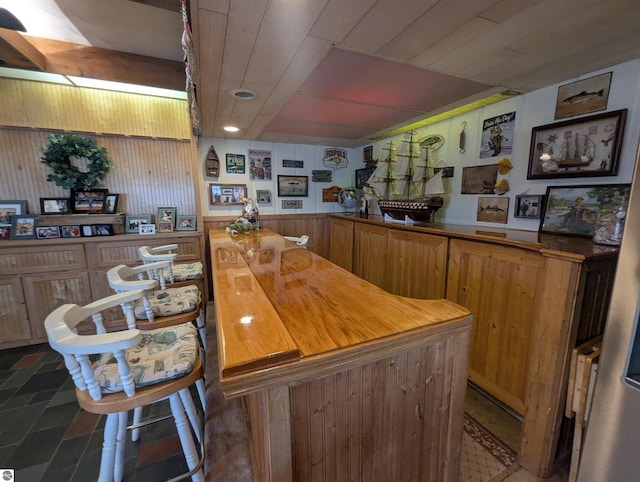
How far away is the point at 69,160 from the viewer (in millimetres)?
2547

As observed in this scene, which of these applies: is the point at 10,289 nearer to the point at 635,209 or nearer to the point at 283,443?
the point at 283,443

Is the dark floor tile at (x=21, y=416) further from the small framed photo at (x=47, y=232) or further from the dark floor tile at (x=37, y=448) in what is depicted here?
the small framed photo at (x=47, y=232)

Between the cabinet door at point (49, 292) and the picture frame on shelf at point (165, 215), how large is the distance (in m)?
0.83

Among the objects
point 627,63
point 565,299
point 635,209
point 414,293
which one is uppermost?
point 627,63

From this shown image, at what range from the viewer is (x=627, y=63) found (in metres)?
1.42

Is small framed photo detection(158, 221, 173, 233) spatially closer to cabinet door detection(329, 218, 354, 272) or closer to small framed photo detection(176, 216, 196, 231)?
small framed photo detection(176, 216, 196, 231)

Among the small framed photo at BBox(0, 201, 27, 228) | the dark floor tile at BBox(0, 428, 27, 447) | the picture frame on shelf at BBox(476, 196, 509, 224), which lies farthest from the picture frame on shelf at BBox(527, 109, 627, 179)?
the small framed photo at BBox(0, 201, 27, 228)

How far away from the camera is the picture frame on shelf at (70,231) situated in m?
2.49

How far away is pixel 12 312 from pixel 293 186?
10.2 feet

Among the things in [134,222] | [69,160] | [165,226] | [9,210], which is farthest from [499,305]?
[9,210]

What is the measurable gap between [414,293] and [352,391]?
1.64 m

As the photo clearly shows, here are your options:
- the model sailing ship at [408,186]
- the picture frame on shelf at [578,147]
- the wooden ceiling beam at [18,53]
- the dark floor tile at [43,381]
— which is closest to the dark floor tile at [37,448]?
the dark floor tile at [43,381]

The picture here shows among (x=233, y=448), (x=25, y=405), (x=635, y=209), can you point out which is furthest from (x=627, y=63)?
(x=25, y=405)

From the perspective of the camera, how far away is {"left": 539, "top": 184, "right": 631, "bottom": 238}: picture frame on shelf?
1.48m
